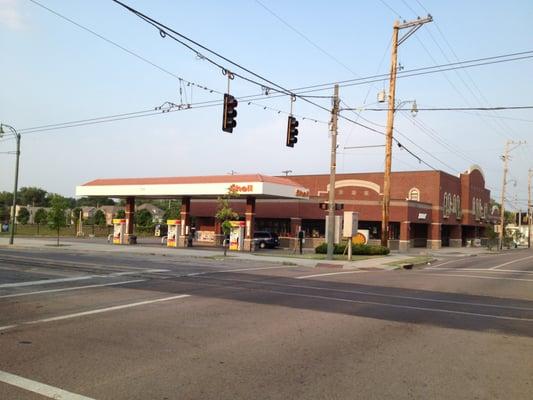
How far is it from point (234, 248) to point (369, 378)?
32.7m

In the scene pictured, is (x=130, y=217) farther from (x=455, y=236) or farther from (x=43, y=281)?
(x=455, y=236)

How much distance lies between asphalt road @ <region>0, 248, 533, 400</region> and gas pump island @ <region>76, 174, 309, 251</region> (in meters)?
23.3

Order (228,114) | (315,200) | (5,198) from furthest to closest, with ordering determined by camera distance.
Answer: (5,198) → (315,200) → (228,114)

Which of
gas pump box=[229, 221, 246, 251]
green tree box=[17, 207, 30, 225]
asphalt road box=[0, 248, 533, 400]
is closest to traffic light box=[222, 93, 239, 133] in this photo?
asphalt road box=[0, 248, 533, 400]

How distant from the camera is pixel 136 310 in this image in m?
11.0

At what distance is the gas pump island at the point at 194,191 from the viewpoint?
38.8m

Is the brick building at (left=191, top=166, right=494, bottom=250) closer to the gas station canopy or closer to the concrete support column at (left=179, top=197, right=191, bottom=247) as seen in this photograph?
the concrete support column at (left=179, top=197, right=191, bottom=247)

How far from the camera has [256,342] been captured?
26.9 ft

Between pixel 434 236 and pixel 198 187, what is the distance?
32.0m

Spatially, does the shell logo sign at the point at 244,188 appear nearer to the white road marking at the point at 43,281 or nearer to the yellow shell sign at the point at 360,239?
the yellow shell sign at the point at 360,239

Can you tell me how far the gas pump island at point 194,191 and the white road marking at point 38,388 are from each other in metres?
29.8

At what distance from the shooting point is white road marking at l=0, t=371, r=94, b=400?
5.51 m

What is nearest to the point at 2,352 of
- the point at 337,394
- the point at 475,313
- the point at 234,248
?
the point at 337,394

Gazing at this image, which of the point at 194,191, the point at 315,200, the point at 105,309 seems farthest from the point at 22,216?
the point at 105,309
